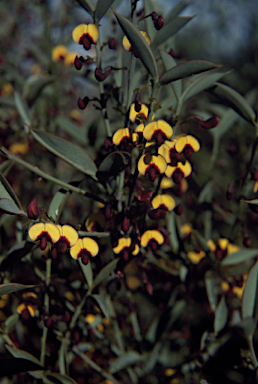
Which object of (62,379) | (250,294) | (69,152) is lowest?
(62,379)

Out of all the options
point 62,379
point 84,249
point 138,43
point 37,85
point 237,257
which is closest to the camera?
point 138,43

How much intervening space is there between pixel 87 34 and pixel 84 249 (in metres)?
0.47

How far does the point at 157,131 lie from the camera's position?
0.59m

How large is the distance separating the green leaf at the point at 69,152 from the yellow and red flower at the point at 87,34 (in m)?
0.23

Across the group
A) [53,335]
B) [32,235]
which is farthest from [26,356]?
[32,235]

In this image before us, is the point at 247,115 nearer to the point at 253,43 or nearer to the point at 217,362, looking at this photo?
the point at 217,362

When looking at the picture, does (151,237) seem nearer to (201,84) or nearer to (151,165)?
(151,165)

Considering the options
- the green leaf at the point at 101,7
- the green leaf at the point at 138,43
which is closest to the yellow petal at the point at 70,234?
the green leaf at the point at 138,43

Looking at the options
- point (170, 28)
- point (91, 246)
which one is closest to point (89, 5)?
point (170, 28)

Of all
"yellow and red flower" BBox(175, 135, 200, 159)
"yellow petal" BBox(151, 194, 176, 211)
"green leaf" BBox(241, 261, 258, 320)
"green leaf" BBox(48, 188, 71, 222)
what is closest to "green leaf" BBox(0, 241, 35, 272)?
"green leaf" BBox(48, 188, 71, 222)

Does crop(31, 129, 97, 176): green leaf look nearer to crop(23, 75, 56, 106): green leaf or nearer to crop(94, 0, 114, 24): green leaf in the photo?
crop(94, 0, 114, 24): green leaf

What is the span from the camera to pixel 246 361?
2.64 feet

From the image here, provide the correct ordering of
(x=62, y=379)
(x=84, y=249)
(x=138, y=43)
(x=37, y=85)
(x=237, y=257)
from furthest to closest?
(x=37, y=85), (x=237, y=257), (x=62, y=379), (x=84, y=249), (x=138, y=43)

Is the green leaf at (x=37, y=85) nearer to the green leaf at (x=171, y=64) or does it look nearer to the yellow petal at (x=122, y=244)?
the green leaf at (x=171, y=64)
